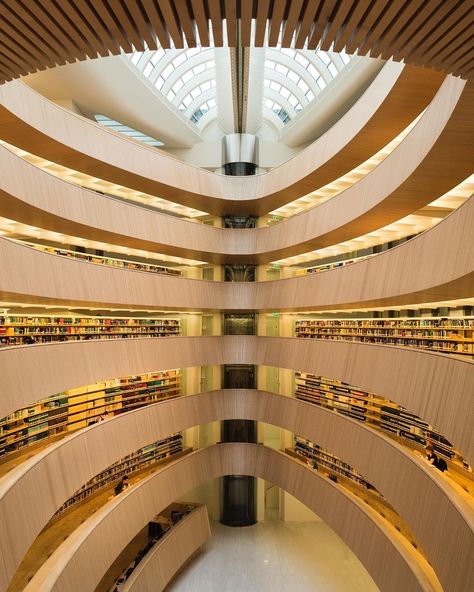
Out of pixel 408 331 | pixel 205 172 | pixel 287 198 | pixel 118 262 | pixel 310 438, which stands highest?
pixel 205 172

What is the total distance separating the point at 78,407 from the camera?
10.7 metres

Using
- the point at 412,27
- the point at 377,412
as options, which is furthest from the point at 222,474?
the point at 412,27

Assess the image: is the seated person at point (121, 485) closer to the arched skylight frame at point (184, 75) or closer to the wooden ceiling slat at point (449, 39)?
the arched skylight frame at point (184, 75)

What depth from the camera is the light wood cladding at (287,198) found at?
220 inches

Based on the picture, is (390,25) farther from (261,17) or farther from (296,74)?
(296,74)

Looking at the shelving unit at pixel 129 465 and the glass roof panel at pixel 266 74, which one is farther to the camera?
the glass roof panel at pixel 266 74

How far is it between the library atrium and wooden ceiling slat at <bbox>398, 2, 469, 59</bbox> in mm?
14

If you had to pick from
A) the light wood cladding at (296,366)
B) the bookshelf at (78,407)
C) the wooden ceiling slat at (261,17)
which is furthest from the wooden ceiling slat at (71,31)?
the bookshelf at (78,407)

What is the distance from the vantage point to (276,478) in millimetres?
12508

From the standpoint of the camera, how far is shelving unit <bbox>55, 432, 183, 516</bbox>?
1022cm

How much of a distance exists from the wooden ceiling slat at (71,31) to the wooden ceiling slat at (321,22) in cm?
134

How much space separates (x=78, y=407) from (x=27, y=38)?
903cm

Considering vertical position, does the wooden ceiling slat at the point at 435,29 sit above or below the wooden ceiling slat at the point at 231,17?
below

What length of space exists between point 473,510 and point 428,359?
1.76m
